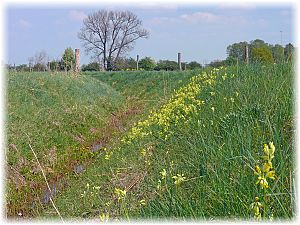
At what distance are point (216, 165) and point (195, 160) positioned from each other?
14.4 inches

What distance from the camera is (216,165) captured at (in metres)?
2.70

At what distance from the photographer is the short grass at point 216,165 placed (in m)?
2.32

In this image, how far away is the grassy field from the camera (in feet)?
7.64

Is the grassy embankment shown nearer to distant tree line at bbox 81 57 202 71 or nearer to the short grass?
the short grass

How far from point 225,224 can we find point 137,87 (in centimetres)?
1738

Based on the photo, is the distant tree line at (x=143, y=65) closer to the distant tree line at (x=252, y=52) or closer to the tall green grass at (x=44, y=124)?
the tall green grass at (x=44, y=124)

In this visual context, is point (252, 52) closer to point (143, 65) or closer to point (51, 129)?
point (51, 129)

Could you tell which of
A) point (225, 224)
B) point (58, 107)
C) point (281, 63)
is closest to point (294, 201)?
point (225, 224)

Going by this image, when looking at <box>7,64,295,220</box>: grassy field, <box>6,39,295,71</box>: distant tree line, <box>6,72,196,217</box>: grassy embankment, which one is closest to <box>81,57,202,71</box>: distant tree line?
<box>6,39,295,71</box>: distant tree line

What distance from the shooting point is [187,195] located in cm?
259

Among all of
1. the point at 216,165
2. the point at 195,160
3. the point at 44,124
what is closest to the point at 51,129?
the point at 44,124

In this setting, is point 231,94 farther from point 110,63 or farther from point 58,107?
point 110,63

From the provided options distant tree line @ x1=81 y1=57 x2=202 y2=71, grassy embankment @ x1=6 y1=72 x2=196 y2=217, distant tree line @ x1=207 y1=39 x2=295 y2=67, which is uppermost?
distant tree line @ x1=81 y1=57 x2=202 y2=71

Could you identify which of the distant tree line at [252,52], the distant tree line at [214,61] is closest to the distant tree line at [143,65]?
the distant tree line at [214,61]
